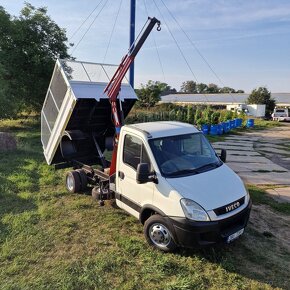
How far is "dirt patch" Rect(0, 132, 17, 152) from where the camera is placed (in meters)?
12.0

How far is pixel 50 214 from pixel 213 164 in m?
3.55

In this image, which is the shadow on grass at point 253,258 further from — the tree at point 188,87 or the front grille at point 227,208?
the tree at point 188,87

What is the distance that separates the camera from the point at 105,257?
4664 mm

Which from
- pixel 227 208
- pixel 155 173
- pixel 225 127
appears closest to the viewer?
pixel 227 208

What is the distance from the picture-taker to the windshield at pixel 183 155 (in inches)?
195

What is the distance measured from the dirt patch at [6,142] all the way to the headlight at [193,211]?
992 centimetres

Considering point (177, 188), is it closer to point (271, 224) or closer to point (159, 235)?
point (159, 235)

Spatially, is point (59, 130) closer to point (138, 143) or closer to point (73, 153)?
point (73, 153)

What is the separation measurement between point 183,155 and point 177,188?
0.89 m

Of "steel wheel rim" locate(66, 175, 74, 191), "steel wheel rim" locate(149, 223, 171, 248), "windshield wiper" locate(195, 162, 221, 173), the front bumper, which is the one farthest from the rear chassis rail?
the front bumper

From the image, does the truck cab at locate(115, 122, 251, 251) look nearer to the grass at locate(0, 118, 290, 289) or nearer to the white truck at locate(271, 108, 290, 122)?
the grass at locate(0, 118, 290, 289)

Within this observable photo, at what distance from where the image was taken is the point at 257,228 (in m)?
5.82

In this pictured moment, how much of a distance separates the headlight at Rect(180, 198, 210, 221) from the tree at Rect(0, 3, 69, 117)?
1574 centimetres

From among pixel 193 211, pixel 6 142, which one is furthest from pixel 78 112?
pixel 6 142
